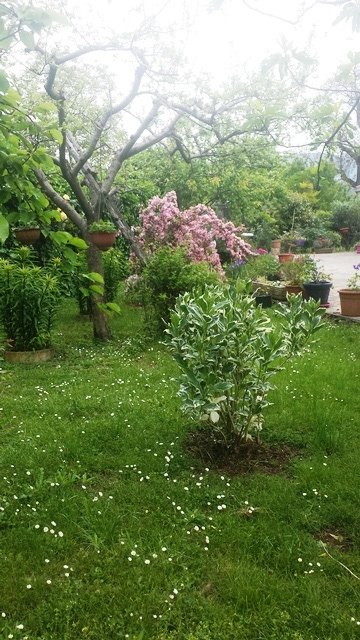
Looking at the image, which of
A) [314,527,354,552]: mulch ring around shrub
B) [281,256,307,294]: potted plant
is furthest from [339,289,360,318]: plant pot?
[314,527,354,552]: mulch ring around shrub

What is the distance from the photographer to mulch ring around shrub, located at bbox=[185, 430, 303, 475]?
3.21 metres

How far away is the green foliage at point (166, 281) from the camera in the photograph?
22.0ft

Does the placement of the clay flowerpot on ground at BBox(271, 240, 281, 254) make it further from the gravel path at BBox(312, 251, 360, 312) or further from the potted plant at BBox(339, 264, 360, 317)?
the potted plant at BBox(339, 264, 360, 317)

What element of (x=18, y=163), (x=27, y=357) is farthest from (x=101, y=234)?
(x=18, y=163)

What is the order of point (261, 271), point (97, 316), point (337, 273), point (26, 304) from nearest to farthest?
1. point (26, 304)
2. point (97, 316)
3. point (261, 271)
4. point (337, 273)

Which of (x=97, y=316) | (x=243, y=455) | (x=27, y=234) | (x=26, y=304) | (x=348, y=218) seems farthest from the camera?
(x=348, y=218)

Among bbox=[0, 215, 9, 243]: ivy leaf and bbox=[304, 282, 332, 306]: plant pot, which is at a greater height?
bbox=[0, 215, 9, 243]: ivy leaf

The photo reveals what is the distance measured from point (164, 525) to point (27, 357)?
3730mm

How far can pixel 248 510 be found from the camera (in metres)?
2.74

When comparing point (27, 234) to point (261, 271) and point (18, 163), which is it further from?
point (18, 163)

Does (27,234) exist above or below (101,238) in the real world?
above

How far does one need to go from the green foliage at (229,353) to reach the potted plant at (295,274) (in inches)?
238

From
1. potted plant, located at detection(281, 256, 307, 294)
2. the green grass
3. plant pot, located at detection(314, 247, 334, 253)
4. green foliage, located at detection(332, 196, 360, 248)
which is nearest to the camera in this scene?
the green grass

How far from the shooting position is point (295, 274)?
31.9ft
